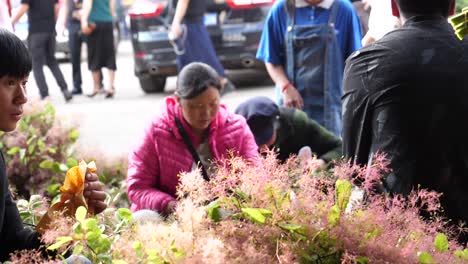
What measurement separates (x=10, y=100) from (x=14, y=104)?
19 millimetres

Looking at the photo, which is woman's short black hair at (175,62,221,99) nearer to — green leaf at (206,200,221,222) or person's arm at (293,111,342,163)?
person's arm at (293,111,342,163)

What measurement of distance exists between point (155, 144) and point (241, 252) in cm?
253

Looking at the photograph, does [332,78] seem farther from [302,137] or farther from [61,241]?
[61,241]

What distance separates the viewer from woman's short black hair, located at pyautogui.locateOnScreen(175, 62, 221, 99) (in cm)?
432

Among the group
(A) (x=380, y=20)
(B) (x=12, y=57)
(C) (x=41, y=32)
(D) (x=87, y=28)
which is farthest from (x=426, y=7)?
(D) (x=87, y=28)

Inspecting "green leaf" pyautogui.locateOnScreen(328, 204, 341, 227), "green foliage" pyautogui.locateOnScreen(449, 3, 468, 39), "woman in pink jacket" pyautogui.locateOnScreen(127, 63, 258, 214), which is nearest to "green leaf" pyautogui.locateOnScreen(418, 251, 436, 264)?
"green leaf" pyautogui.locateOnScreen(328, 204, 341, 227)

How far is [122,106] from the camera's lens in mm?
11914

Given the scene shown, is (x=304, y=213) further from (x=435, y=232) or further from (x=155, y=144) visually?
(x=155, y=144)

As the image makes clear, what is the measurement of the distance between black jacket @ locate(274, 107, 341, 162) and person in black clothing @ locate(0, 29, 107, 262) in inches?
101

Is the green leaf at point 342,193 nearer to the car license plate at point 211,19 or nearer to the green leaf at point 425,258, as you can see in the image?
the green leaf at point 425,258

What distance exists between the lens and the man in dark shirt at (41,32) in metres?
11.6

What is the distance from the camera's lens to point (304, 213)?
1.96m

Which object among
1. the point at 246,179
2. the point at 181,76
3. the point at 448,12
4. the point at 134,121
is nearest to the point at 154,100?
the point at 134,121

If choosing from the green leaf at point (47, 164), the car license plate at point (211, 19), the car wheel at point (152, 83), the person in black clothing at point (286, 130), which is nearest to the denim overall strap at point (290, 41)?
the person in black clothing at point (286, 130)
